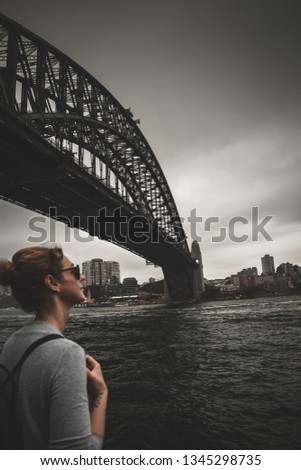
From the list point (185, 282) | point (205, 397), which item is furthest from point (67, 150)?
point (185, 282)

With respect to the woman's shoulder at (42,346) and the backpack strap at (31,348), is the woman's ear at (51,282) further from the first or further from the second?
the backpack strap at (31,348)

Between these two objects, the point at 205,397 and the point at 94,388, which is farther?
the point at 205,397

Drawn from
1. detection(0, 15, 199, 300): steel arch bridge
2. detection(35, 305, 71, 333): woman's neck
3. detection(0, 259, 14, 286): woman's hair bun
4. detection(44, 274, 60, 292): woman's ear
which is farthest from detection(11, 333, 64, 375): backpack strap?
detection(0, 15, 199, 300): steel arch bridge

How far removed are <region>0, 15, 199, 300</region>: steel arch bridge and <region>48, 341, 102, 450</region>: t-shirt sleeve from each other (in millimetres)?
20825

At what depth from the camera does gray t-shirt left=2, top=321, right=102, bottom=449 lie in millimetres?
1230

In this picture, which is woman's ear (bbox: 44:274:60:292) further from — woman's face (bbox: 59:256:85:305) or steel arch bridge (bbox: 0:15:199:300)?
steel arch bridge (bbox: 0:15:199:300)

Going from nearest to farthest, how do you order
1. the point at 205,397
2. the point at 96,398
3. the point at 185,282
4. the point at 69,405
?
1. the point at 69,405
2. the point at 96,398
3. the point at 205,397
4. the point at 185,282

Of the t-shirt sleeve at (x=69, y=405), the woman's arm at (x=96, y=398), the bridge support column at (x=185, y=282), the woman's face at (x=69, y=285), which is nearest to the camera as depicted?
the t-shirt sleeve at (x=69, y=405)

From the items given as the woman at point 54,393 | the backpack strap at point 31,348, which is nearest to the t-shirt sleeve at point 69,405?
the woman at point 54,393

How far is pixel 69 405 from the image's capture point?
1.24 meters

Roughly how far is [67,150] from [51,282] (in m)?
25.8

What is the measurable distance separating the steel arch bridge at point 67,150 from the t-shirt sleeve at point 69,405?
68.3 ft

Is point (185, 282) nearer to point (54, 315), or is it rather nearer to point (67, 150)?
point (67, 150)

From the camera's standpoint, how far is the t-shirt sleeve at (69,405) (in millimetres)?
1228
